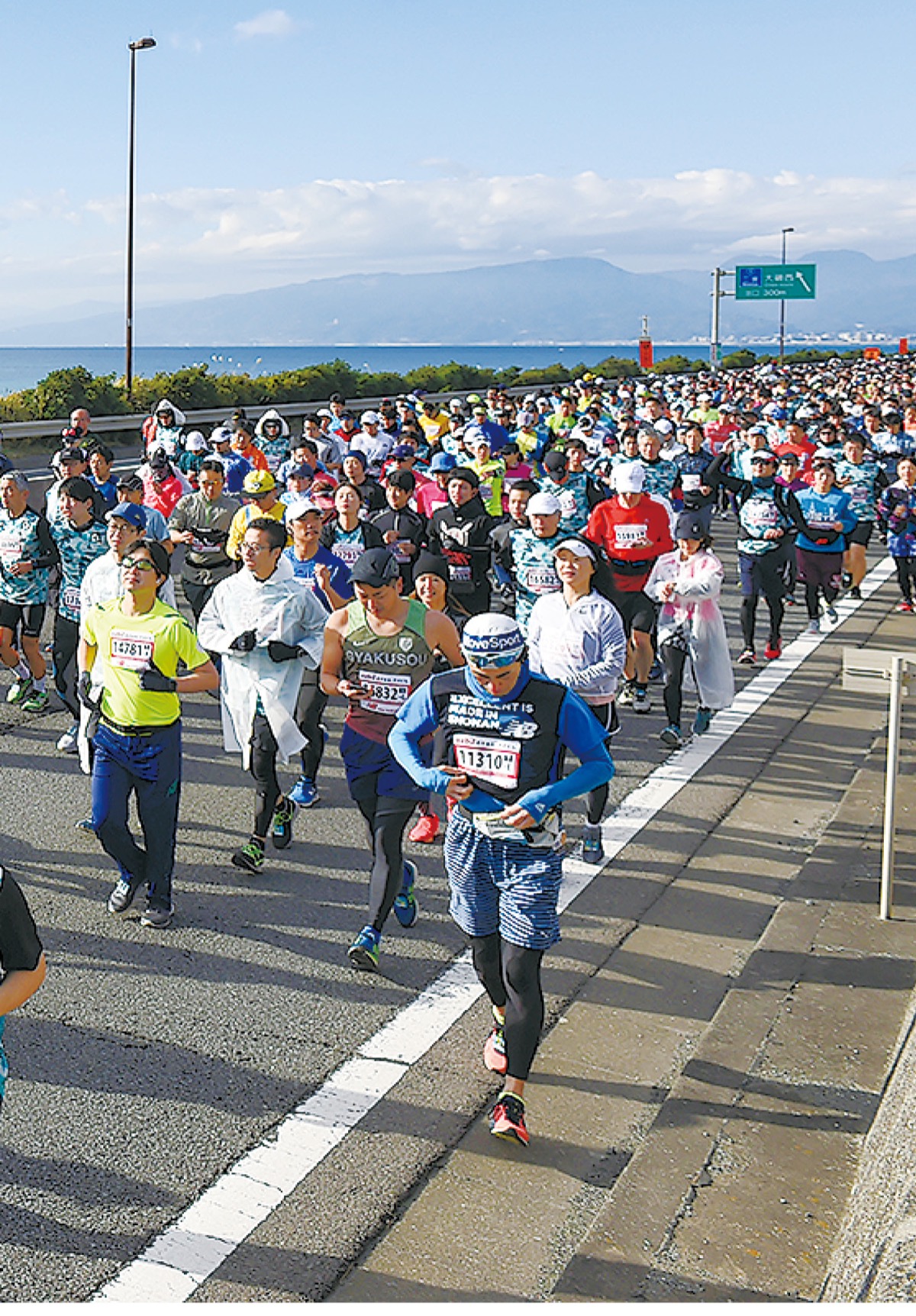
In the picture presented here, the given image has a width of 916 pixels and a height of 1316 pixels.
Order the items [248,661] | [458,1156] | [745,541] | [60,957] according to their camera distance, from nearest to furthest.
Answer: [458,1156] → [60,957] → [248,661] → [745,541]

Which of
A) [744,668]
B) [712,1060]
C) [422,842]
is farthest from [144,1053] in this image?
[744,668]

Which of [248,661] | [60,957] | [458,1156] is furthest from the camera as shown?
[248,661]

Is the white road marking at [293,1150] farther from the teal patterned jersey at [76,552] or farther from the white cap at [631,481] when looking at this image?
the teal patterned jersey at [76,552]

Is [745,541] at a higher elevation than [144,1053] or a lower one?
higher

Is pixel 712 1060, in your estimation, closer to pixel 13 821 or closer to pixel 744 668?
pixel 13 821

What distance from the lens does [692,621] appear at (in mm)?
9859

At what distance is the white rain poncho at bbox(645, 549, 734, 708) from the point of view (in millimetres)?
9820

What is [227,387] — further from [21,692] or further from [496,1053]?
[496,1053]

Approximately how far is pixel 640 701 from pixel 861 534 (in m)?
4.18

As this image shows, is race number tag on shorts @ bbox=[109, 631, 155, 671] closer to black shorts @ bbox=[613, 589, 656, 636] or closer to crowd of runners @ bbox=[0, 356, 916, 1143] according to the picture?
crowd of runners @ bbox=[0, 356, 916, 1143]

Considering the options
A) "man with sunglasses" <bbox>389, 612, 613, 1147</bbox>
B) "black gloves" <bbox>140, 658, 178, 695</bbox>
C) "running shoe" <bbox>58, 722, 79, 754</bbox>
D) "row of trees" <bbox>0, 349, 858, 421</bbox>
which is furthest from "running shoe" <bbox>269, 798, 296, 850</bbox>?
"row of trees" <bbox>0, 349, 858, 421</bbox>

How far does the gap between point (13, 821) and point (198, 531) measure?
3.40 m

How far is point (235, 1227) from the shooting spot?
4438 mm

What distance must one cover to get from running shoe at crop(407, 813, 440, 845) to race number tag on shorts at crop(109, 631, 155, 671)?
2.24 meters
